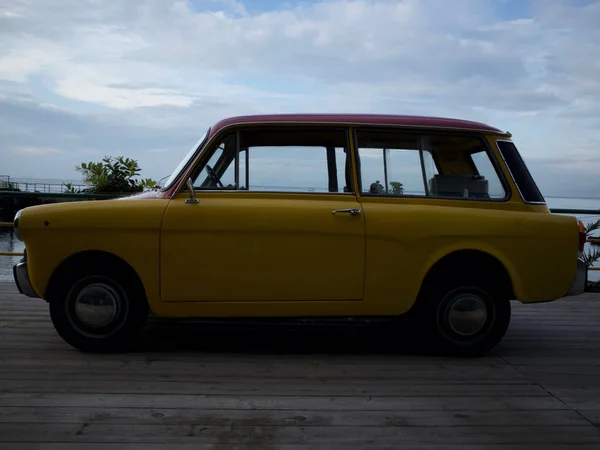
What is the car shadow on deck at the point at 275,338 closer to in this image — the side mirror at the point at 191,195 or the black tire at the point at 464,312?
the black tire at the point at 464,312

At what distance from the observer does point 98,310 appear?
4324 mm

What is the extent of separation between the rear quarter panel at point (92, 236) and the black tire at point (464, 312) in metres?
1.90

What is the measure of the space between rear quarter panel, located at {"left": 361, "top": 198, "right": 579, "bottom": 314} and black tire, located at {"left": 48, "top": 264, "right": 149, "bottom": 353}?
1.59m

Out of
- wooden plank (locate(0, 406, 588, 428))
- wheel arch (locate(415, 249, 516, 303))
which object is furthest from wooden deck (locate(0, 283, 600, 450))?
wheel arch (locate(415, 249, 516, 303))

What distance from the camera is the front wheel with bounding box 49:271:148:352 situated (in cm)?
432

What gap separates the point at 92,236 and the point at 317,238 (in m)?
1.49

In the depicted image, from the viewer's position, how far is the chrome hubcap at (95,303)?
4.32 meters

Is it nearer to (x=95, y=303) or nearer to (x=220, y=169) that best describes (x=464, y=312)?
(x=220, y=169)

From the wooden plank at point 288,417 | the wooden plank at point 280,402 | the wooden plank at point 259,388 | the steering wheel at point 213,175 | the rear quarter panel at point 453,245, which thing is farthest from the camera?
the steering wheel at point 213,175

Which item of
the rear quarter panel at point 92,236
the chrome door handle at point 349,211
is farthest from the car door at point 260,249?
the rear quarter panel at point 92,236

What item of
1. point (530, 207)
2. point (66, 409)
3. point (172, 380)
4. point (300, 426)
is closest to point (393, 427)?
point (300, 426)

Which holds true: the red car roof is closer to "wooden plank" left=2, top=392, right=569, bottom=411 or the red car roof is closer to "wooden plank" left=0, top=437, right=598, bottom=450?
"wooden plank" left=2, top=392, right=569, bottom=411

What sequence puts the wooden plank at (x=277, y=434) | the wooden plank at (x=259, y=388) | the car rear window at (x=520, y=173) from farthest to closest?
1. the car rear window at (x=520, y=173)
2. the wooden plank at (x=259, y=388)
3. the wooden plank at (x=277, y=434)

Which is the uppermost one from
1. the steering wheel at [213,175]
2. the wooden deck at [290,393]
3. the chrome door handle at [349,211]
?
the steering wheel at [213,175]
